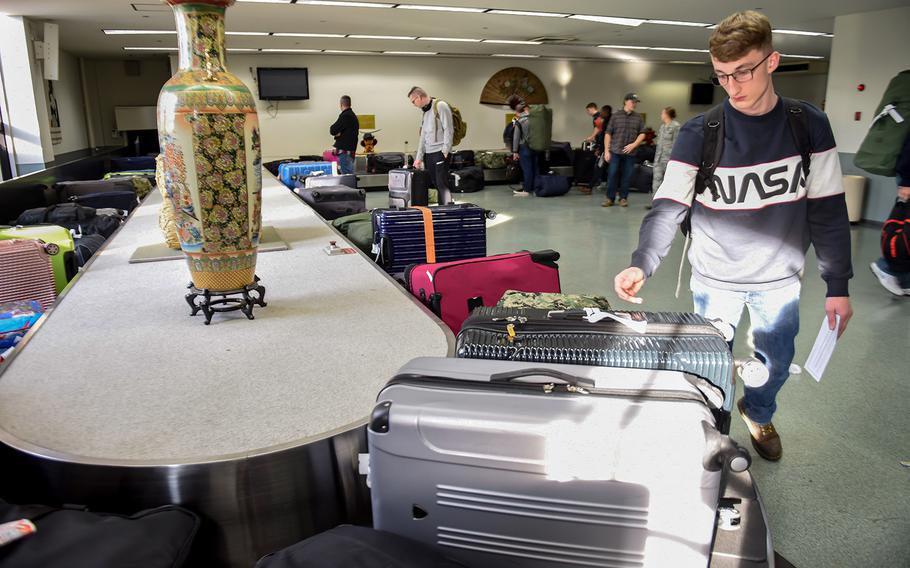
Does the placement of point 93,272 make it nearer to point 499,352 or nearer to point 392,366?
point 392,366

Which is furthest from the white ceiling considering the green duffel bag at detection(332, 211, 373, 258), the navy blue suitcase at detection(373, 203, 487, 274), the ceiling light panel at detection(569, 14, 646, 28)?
the navy blue suitcase at detection(373, 203, 487, 274)

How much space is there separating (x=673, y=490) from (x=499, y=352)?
1.71 ft

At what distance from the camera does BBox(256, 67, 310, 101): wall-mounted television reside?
14.0 m

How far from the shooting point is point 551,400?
908mm

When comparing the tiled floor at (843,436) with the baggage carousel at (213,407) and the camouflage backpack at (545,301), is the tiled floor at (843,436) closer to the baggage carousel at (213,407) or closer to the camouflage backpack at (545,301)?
the camouflage backpack at (545,301)

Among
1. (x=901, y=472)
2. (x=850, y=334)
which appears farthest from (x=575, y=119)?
(x=901, y=472)

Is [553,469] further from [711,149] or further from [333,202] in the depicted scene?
[333,202]

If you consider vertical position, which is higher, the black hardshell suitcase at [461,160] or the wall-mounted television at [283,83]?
the wall-mounted television at [283,83]

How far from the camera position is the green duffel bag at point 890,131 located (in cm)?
421

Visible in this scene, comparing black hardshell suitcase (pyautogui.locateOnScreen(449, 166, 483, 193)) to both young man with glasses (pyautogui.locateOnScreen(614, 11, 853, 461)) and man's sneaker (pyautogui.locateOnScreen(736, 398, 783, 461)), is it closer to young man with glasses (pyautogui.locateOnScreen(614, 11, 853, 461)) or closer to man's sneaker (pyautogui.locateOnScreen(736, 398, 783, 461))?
man's sneaker (pyautogui.locateOnScreen(736, 398, 783, 461))

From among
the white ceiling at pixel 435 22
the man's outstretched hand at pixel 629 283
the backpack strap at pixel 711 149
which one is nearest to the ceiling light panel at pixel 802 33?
the white ceiling at pixel 435 22

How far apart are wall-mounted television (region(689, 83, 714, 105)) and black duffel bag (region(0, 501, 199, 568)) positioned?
67.1 ft

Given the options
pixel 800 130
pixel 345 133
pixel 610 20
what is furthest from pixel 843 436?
pixel 345 133

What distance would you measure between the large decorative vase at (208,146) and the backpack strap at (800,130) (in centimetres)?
157
